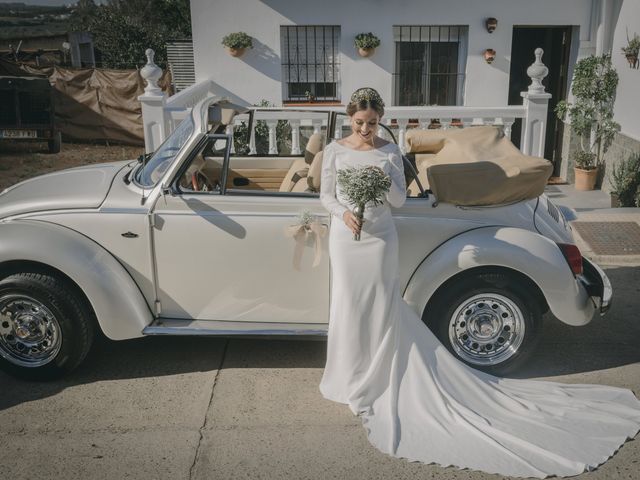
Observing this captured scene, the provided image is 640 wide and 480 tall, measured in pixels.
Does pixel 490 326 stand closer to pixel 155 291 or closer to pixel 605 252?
pixel 155 291

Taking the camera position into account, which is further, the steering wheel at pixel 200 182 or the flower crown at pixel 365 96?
the steering wheel at pixel 200 182

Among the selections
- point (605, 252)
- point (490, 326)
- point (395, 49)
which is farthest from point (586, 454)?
point (395, 49)

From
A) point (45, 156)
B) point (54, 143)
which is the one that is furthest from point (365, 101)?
point (45, 156)

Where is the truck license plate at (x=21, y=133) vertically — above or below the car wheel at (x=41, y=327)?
above

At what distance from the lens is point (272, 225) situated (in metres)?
4.91

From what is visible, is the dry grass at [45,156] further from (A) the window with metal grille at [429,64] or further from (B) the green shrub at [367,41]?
(A) the window with metal grille at [429,64]

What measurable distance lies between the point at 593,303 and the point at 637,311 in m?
1.56

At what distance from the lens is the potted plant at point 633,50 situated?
9.74 metres

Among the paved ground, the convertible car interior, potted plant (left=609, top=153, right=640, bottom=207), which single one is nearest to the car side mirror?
the convertible car interior

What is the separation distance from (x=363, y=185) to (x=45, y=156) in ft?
38.0

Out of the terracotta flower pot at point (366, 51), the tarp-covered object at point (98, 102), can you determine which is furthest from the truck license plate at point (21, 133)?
the terracotta flower pot at point (366, 51)

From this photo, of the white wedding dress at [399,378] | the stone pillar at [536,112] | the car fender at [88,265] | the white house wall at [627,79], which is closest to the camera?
the white wedding dress at [399,378]

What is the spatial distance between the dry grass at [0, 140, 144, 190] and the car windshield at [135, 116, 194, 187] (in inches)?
301

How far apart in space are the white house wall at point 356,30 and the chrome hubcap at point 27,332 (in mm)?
8326
